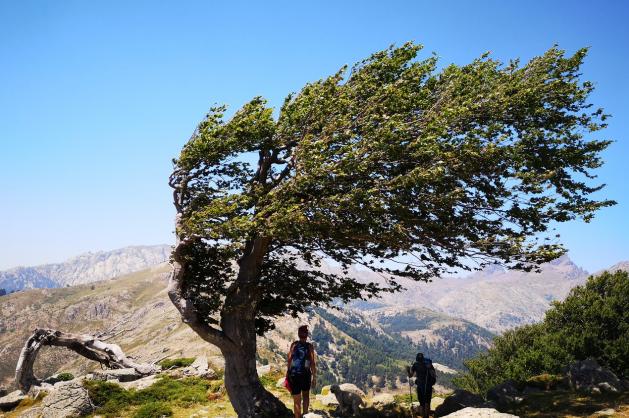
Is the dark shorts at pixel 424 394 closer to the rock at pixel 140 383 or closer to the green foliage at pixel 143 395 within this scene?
the green foliage at pixel 143 395

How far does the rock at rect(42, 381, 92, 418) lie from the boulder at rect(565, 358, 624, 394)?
25752 millimetres

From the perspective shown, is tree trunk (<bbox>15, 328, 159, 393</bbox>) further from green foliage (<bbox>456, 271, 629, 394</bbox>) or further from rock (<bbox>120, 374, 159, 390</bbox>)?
green foliage (<bbox>456, 271, 629, 394</bbox>)

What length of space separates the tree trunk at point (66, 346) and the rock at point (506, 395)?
75.5 feet

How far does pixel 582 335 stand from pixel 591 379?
49.7 m

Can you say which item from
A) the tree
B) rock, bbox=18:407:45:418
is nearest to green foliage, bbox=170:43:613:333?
the tree

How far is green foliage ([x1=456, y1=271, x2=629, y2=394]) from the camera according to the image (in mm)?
58625

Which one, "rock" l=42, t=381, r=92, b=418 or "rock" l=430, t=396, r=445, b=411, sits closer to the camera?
"rock" l=42, t=381, r=92, b=418

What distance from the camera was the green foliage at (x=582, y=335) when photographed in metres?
58.6

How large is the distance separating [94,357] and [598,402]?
97.7 feet

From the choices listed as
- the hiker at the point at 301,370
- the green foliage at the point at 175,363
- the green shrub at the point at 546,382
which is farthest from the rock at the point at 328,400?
the green foliage at the point at 175,363

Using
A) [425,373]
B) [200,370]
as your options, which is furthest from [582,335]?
[200,370]

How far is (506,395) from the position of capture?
20.8m

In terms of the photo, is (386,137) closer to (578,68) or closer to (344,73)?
(344,73)

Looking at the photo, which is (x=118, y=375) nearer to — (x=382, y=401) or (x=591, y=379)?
(x=382, y=401)
